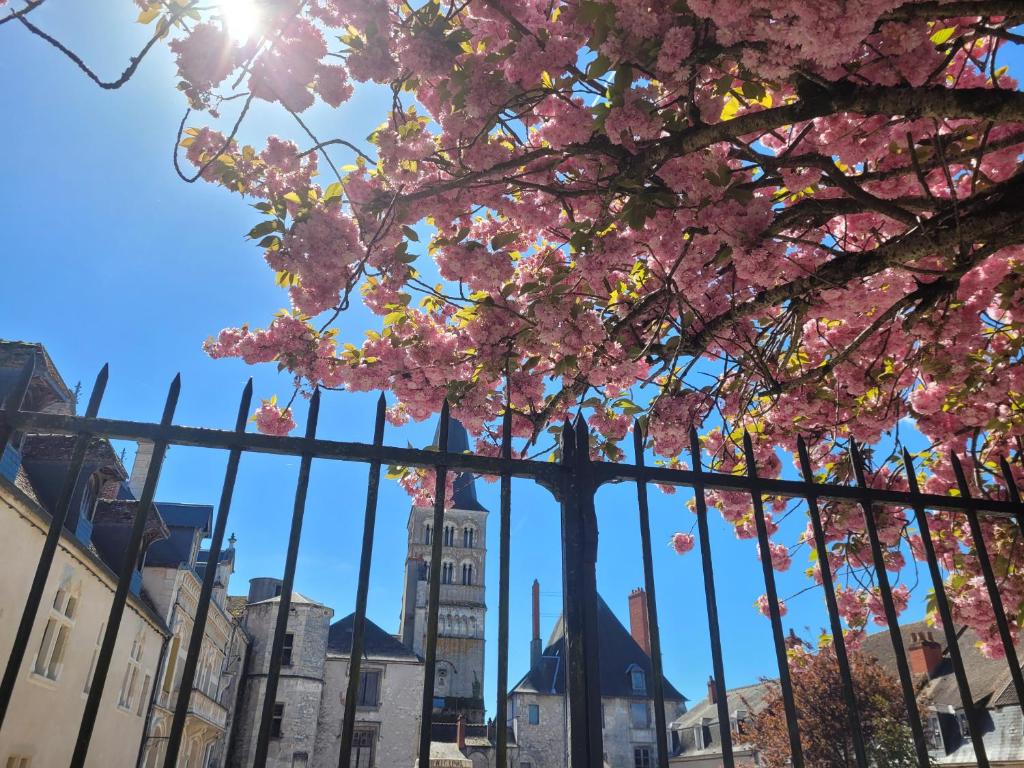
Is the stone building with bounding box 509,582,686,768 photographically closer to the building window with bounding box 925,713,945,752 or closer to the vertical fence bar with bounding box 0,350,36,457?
the building window with bounding box 925,713,945,752

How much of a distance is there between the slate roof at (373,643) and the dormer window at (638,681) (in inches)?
511

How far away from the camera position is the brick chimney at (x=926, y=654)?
22531mm

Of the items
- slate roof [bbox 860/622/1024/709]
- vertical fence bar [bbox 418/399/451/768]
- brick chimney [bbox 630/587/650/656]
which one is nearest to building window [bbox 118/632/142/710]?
vertical fence bar [bbox 418/399/451/768]

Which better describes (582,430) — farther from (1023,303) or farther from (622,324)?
(1023,303)

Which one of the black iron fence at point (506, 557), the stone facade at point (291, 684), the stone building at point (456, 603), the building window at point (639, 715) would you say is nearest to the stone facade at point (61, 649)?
the black iron fence at point (506, 557)

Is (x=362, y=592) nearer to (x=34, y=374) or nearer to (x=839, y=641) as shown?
(x=839, y=641)

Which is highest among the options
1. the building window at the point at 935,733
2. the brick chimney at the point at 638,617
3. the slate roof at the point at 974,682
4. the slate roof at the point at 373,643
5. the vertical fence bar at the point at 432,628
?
the brick chimney at the point at 638,617

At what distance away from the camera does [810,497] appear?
9.13ft

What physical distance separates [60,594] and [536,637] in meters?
37.4

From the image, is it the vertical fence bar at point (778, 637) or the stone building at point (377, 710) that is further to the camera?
the stone building at point (377, 710)

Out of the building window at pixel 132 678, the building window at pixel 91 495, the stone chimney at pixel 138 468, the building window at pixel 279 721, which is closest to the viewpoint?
the building window at pixel 91 495

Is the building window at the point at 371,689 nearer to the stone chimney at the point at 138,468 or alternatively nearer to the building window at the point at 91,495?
the stone chimney at the point at 138,468

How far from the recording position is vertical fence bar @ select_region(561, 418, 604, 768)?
7.55ft

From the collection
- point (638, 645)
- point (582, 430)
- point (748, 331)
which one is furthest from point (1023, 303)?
point (638, 645)
